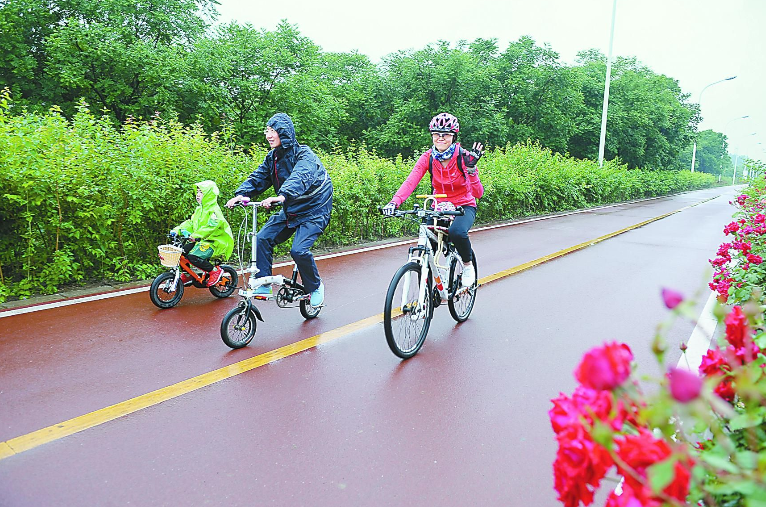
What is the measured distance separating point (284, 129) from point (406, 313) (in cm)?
212

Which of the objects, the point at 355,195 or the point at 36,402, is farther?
the point at 355,195

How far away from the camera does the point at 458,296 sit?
6.05 meters

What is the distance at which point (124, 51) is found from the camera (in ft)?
75.7

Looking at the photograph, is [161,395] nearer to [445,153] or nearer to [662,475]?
[445,153]

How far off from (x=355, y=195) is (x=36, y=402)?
791 centimetres

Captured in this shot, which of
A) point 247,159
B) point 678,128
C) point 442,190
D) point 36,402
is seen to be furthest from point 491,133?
point 36,402

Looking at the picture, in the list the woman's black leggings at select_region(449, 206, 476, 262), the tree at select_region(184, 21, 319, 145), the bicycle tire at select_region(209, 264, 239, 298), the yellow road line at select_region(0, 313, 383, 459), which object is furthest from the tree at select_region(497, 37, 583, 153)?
the yellow road line at select_region(0, 313, 383, 459)

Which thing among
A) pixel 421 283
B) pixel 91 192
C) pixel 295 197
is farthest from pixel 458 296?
pixel 91 192

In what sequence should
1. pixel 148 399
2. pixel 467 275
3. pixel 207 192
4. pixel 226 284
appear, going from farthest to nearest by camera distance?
pixel 226 284
pixel 207 192
pixel 467 275
pixel 148 399

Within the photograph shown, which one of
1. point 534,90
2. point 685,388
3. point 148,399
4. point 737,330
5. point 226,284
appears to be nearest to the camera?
point 685,388

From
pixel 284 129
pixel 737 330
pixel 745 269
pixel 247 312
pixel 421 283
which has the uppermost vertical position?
pixel 284 129

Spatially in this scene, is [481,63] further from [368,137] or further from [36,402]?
[36,402]

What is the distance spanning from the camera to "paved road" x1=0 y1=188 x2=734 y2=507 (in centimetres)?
308

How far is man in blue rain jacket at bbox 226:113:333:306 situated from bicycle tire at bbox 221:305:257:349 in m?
0.29
